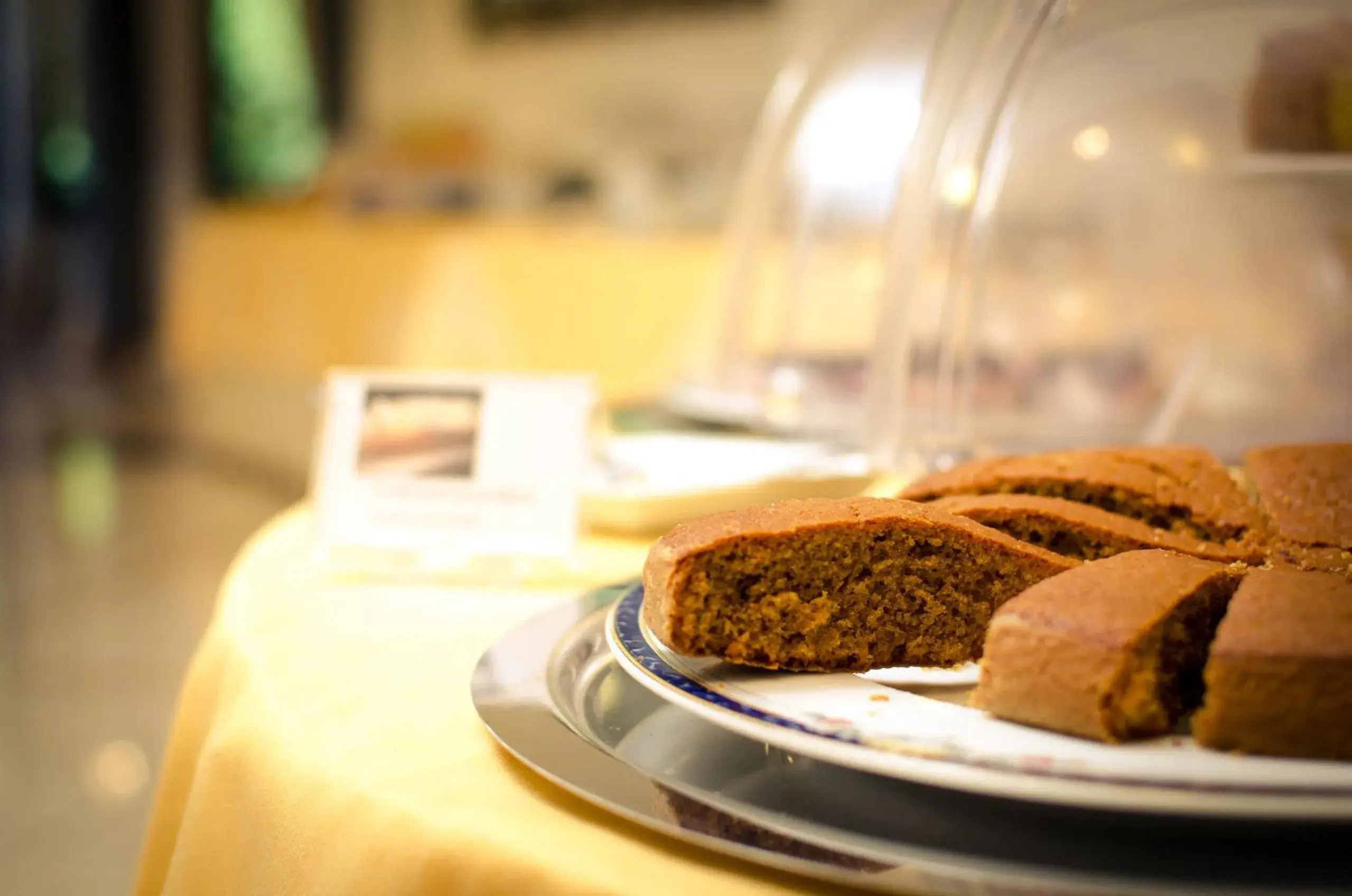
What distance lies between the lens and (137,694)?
3.39 meters

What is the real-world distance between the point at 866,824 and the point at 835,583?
197 millimetres

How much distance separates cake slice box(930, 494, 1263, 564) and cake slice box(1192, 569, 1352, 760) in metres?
0.24

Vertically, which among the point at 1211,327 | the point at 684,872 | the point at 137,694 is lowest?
the point at 137,694

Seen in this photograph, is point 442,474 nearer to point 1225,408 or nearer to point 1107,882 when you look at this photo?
point 1107,882

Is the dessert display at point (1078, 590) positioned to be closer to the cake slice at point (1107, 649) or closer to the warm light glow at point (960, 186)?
the cake slice at point (1107, 649)

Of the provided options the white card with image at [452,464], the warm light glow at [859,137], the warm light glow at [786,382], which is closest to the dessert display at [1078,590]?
the white card with image at [452,464]

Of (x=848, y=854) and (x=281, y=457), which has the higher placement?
(x=848, y=854)

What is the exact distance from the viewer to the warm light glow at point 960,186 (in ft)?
5.15

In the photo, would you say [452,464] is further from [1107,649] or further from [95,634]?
[95,634]

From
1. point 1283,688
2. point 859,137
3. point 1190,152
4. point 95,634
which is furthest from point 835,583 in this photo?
point 95,634

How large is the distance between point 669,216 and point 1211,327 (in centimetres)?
339

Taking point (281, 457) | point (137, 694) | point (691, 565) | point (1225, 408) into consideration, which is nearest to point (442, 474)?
point (691, 565)

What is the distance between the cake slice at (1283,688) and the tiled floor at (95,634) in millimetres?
2364

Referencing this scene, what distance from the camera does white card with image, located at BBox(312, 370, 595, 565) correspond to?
1.27 meters
